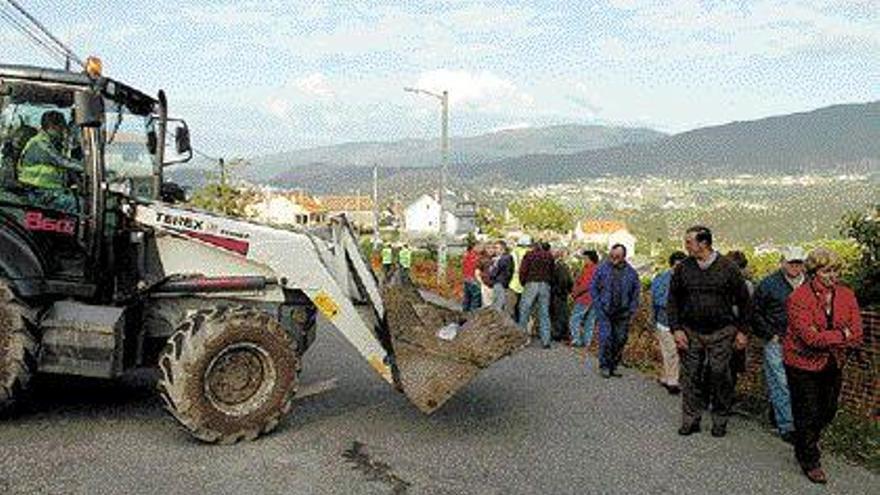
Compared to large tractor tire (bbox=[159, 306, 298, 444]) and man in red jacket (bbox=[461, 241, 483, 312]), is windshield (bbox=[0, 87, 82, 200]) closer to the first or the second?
large tractor tire (bbox=[159, 306, 298, 444])

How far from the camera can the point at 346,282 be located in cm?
893

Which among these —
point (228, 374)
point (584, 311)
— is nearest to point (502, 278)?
point (584, 311)

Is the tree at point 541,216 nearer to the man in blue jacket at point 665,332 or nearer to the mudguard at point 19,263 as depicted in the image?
the man in blue jacket at point 665,332

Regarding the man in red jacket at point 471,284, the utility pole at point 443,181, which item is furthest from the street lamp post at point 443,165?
the man in red jacket at point 471,284

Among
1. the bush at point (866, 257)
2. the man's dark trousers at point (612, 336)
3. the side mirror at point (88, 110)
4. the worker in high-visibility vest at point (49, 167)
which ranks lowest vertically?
the man's dark trousers at point (612, 336)

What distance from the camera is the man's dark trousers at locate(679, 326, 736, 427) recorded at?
8.75 metres

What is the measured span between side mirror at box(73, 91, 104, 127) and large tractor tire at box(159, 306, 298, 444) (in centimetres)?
177

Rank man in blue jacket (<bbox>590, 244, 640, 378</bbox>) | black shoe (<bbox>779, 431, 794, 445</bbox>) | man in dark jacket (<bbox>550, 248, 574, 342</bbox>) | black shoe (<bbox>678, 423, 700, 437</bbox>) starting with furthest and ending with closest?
man in dark jacket (<bbox>550, 248, 574, 342</bbox>), man in blue jacket (<bbox>590, 244, 640, 378</bbox>), black shoe (<bbox>678, 423, 700, 437</bbox>), black shoe (<bbox>779, 431, 794, 445</bbox>)

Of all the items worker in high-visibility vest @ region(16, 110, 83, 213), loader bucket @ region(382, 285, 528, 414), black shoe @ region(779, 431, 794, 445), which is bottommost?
black shoe @ region(779, 431, 794, 445)

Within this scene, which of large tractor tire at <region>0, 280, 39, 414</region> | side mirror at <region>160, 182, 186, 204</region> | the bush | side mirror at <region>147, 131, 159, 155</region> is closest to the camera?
large tractor tire at <region>0, 280, 39, 414</region>

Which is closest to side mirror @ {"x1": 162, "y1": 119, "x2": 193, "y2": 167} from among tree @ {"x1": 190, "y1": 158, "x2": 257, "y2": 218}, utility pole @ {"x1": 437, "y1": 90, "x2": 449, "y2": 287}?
utility pole @ {"x1": 437, "y1": 90, "x2": 449, "y2": 287}

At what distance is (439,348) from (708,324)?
8.06 feet

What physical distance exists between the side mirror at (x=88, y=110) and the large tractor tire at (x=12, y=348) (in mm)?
1487

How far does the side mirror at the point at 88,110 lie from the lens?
25.5 ft
